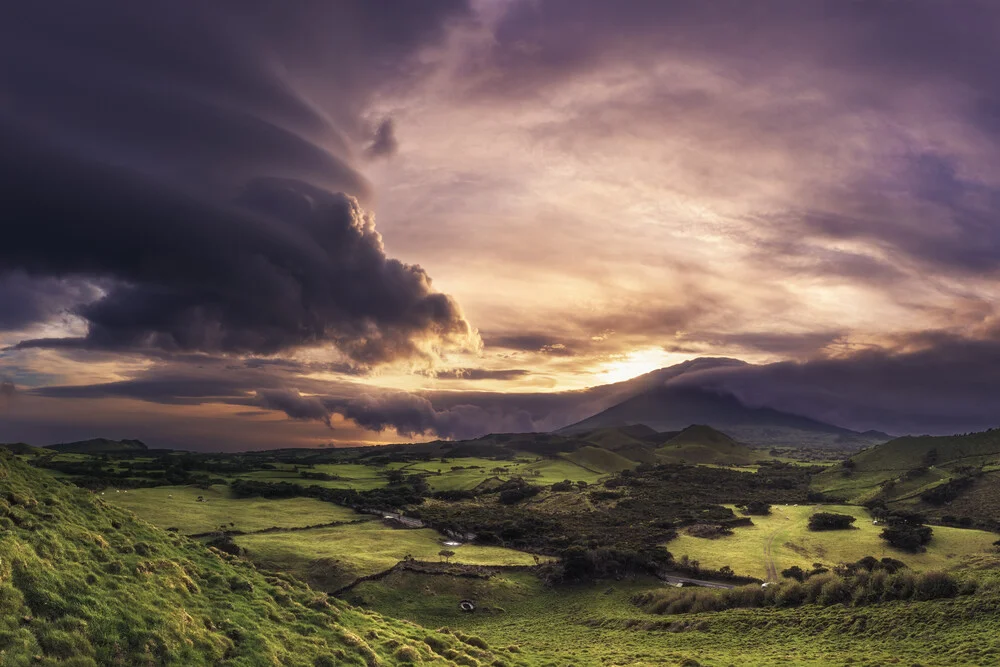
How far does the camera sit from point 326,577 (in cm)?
7538

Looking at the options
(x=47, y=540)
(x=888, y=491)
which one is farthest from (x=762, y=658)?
(x=888, y=491)

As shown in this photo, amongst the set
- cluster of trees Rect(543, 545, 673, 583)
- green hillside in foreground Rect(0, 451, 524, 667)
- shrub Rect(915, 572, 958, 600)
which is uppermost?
green hillside in foreground Rect(0, 451, 524, 667)

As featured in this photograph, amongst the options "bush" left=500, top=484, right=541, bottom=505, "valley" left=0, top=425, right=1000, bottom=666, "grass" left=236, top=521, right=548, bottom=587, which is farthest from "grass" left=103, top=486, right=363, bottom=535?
"bush" left=500, top=484, right=541, bottom=505

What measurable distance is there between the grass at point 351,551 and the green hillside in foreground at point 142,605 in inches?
1527

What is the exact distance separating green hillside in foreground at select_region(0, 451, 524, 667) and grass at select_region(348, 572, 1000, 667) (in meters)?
18.8

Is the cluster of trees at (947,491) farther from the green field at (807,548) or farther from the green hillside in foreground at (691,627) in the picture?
the green hillside in foreground at (691,627)

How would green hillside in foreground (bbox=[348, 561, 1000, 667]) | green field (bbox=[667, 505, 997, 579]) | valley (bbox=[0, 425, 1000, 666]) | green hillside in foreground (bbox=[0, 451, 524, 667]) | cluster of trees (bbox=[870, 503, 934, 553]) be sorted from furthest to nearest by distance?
cluster of trees (bbox=[870, 503, 934, 553]) < green field (bbox=[667, 505, 997, 579]) < valley (bbox=[0, 425, 1000, 666]) < green hillside in foreground (bbox=[348, 561, 1000, 667]) < green hillside in foreground (bbox=[0, 451, 524, 667])

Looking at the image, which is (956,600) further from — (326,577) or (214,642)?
(326,577)

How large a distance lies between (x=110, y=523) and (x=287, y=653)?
1487 cm

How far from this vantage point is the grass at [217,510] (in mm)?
104519

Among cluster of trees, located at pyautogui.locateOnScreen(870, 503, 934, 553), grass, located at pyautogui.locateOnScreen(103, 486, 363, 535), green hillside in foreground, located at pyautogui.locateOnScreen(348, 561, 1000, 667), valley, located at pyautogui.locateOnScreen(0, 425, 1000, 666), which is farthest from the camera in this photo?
grass, located at pyautogui.locateOnScreen(103, 486, 363, 535)

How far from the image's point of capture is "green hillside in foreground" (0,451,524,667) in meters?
21.6

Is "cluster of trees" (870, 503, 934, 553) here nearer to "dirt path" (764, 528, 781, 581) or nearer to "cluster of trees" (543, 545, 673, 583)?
"dirt path" (764, 528, 781, 581)

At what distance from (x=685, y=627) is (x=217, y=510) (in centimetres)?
10577
